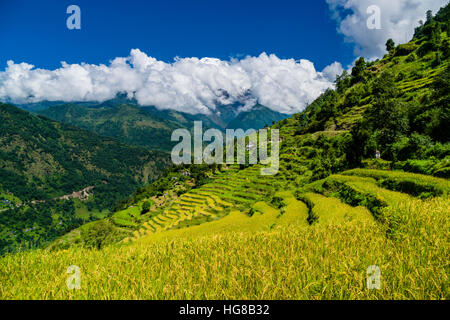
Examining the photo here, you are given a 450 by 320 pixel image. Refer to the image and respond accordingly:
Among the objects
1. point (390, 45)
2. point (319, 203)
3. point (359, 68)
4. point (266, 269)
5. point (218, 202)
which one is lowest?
point (218, 202)

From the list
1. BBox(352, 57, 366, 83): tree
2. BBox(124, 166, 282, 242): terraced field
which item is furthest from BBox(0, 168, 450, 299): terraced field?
BBox(352, 57, 366, 83): tree

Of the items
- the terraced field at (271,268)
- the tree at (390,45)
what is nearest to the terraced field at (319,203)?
the terraced field at (271,268)

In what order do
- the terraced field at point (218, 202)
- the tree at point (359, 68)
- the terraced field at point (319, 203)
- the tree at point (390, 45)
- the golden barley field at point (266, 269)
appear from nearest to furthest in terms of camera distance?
the golden barley field at point (266, 269) → the terraced field at point (319, 203) → the terraced field at point (218, 202) → the tree at point (359, 68) → the tree at point (390, 45)

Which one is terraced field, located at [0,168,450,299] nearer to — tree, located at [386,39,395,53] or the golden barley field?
the golden barley field

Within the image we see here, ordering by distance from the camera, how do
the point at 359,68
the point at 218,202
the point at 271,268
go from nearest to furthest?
the point at 271,268
the point at 218,202
the point at 359,68

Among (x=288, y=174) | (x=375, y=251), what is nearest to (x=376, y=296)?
(x=375, y=251)

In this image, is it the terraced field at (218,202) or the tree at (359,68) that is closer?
the terraced field at (218,202)

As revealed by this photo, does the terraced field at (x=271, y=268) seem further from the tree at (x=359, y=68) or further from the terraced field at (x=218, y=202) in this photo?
the tree at (x=359, y=68)

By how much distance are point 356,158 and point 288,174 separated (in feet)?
66.9

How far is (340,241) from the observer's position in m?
5.17

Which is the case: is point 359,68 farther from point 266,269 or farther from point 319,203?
point 266,269

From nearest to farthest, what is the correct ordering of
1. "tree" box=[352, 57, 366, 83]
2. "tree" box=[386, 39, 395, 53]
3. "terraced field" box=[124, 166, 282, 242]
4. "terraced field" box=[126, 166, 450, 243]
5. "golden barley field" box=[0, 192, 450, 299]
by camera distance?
"golden barley field" box=[0, 192, 450, 299] → "terraced field" box=[126, 166, 450, 243] → "terraced field" box=[124, 166, 282, 242] → "tree" box=[352, 57, 366, 83] → "tree" box=[386, 39, 395, 53]

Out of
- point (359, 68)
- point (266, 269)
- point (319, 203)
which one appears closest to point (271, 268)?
point (266, 269)

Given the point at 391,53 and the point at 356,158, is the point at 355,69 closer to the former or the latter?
the point at 391,53
